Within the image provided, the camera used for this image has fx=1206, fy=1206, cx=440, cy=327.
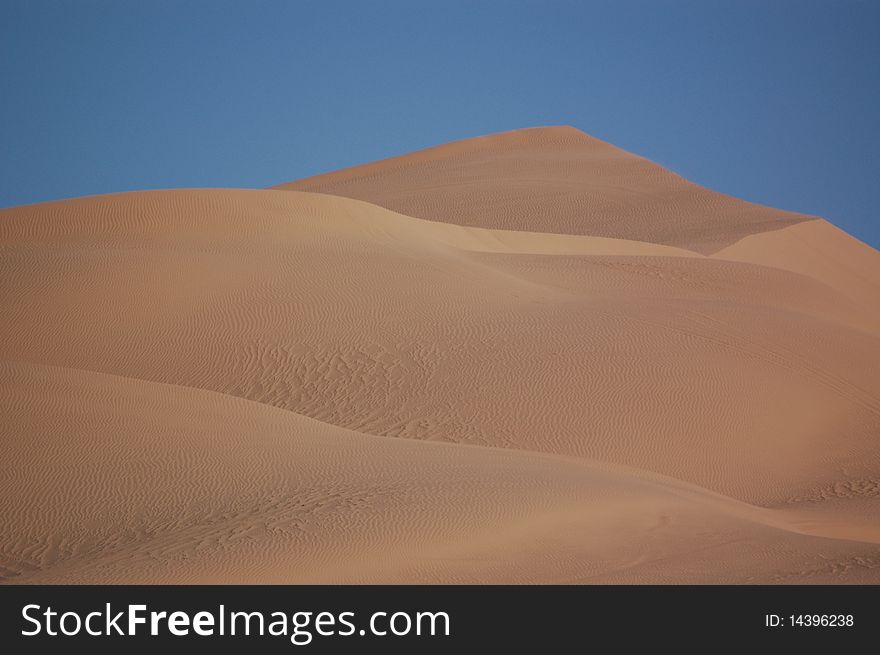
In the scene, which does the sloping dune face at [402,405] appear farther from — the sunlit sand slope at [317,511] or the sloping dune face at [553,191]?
the sloping dune face at [553,191]

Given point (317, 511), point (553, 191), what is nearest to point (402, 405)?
point (317, 511)

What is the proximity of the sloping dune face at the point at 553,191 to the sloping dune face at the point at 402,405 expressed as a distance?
7.62 meters

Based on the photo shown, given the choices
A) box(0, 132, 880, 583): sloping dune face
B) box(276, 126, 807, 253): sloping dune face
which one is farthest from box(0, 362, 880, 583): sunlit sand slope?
box(276, 126, 807, 253): sloping dune face

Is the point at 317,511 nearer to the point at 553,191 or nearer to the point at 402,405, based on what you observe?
the point at 402,405

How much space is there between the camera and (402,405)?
60.5ft

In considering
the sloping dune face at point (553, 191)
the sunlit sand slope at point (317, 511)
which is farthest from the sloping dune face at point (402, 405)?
the sloping dune face at point (553, 191)

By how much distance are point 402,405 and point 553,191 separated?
2727 centimetres

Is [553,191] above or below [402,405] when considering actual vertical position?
above

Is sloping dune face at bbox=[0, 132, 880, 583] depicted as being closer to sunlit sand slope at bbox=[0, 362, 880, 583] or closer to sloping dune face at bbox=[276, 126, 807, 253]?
sunlit sand slope at bbox=[0, 362, 880, 583]

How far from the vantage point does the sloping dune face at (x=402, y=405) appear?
10875 millimetres

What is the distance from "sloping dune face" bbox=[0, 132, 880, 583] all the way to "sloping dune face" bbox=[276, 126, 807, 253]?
762 cm

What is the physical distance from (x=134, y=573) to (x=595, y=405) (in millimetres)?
10129

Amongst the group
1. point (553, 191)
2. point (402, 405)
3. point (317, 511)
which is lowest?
point (317, 511)

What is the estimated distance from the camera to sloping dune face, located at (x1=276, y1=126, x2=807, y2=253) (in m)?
40.1
